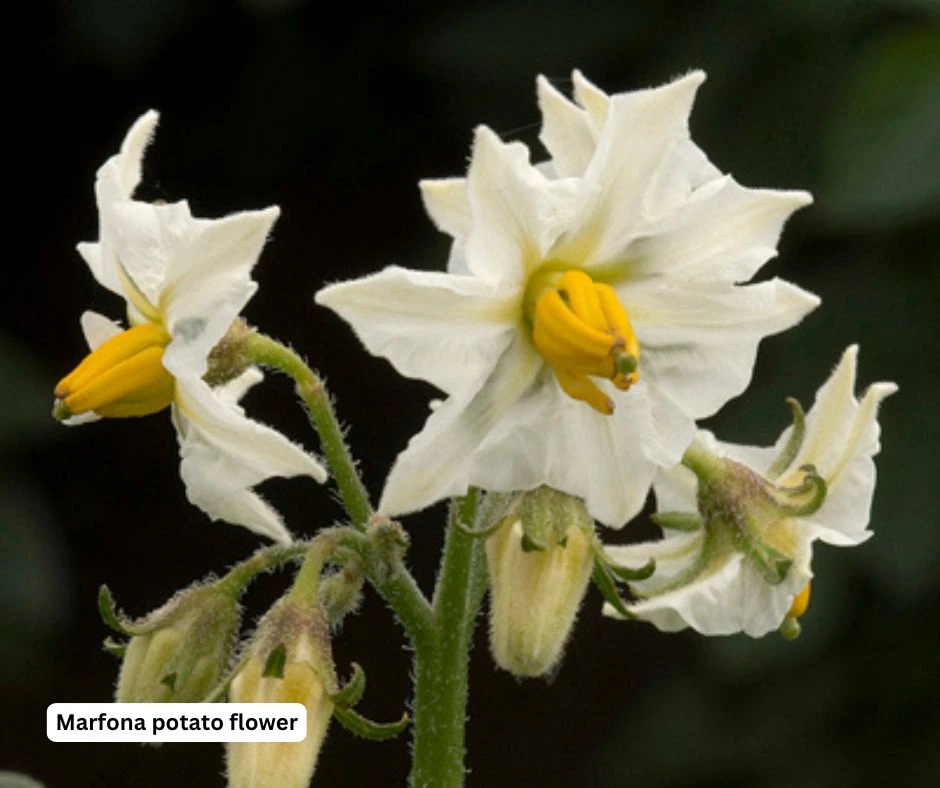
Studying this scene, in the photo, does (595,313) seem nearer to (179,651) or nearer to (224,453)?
(224,453)

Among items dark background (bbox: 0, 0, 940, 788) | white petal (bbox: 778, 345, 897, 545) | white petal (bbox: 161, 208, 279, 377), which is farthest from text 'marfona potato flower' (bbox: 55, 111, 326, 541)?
dark background (bbox: 0, 0, 940, 788)

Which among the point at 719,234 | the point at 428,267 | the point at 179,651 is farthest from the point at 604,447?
the point at 428,267

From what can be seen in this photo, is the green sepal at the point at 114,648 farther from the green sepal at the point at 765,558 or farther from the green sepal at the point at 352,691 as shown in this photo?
the green sepal at the point at 765,558

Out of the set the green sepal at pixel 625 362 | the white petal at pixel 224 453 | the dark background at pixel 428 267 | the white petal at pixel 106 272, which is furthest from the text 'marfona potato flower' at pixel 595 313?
the dark background at pixel 428 267

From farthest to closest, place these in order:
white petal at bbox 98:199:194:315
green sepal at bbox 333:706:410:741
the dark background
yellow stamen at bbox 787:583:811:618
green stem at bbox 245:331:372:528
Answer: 1. the dark background
2. yellow stamen at bbox 787:583:811:618
3. green stem at bbox 245:331:372:528
4. white petal at bbox 98:199:194:315
5. green sepal at bbox 333:706:410:741

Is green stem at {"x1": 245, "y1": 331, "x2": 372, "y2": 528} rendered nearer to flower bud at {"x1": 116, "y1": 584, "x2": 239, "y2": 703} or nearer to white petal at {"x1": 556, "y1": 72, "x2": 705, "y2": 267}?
flower bud at {"x1": 116, "y1": 584, "x2": 239, "y2": 703}
